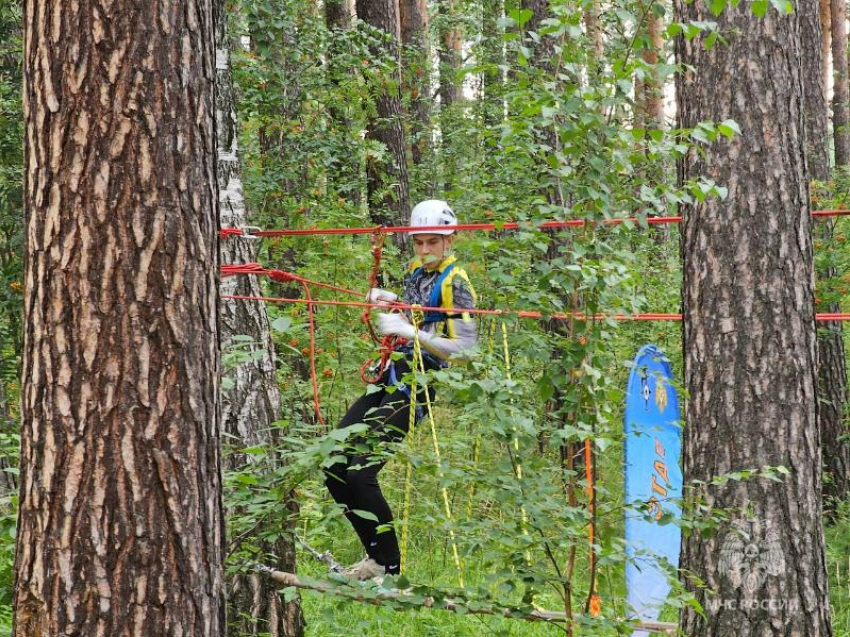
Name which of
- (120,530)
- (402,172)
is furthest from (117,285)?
(402,172)

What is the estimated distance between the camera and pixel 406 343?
4617 millimetres

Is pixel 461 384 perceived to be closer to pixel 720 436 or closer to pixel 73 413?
pixel 73 413

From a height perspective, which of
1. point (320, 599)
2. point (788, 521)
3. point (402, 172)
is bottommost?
point (320, 599)

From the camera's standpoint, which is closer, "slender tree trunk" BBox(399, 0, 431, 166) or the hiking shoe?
A: the hiking shoe

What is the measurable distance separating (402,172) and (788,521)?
23.3ft

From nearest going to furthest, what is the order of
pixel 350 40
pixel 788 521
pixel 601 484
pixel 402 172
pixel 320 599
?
pixel 601 484, pixel 788 521, pixel 320 599, pixel 350 40, pixel 402 172

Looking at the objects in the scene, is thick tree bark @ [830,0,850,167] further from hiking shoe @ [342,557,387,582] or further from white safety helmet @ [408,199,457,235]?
hiking shoe @ [342,557,387,582]

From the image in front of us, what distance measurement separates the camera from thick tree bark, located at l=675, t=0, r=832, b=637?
13.0 feet

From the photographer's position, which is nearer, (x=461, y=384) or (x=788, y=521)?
(x=461, y=384)

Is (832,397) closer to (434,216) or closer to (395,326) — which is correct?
(434,216)

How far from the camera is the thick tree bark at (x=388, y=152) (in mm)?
10195

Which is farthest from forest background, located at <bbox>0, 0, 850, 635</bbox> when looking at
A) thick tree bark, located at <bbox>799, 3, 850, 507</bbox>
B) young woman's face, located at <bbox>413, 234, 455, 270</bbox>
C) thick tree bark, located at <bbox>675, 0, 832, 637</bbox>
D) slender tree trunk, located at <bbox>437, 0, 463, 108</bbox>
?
slender tree trunk, located at <bbox>437, 0, 463, 108</bbox>

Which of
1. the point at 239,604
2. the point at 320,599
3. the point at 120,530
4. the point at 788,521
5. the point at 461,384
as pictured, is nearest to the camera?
the point at 120,530

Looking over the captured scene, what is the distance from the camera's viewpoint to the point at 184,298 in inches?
91.6
